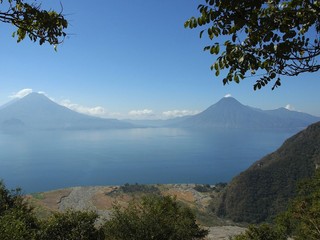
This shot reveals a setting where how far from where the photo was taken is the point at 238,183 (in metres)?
148

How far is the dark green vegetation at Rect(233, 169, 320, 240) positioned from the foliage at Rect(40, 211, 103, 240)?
15600 millimetres

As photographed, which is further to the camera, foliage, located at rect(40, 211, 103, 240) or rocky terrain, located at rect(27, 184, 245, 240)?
rocky terrain, located at rect(27, 184, 245, 240)

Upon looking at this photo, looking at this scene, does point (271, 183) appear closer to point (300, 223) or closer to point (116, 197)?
point (116, 197)

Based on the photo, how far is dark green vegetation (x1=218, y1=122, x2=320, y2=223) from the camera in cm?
13188

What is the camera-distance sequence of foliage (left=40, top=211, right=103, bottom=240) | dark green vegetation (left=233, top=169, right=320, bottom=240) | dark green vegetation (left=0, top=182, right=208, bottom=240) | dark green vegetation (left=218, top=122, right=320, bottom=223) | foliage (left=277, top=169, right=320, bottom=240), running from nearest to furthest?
dark green vegetation (left=0, top=182, right=208, bottom=240) < foliage (left=40, top=211, right=103, bottom=240) < foliage (left=277, top=169, right=320, bottom=240) < dark green vegetation (left=233, top=169, right=320, bottom=240) < dark green vegetation (left=218, top=122, right=320, bottom=223)

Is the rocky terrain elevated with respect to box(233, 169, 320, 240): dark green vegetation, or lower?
lower

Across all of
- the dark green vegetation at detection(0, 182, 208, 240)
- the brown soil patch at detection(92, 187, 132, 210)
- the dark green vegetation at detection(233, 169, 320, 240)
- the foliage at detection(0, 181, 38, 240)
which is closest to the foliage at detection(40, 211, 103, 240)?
the dark green vegetation at detection(0, 182, 208, 240)

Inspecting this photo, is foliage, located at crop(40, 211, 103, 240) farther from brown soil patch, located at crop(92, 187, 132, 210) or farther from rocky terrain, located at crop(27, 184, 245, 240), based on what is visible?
brown soil patch, located at crop(92, 187, 132, 210)

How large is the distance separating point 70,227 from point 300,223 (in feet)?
89.9

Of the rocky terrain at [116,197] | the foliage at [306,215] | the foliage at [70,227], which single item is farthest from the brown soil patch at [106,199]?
the foliage at [70,227]

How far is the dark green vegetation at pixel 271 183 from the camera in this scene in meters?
132

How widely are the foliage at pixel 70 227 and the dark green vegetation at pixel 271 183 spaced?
109224mm

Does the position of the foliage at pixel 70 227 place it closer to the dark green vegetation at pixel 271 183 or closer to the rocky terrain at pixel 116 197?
the rocky terrain at pixel 116 197

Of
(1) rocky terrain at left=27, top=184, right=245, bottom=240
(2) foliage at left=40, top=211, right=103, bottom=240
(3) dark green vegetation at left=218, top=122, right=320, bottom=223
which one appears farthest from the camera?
(3) dark green vegetation at left=218, top=122, right=320, bottom=223
